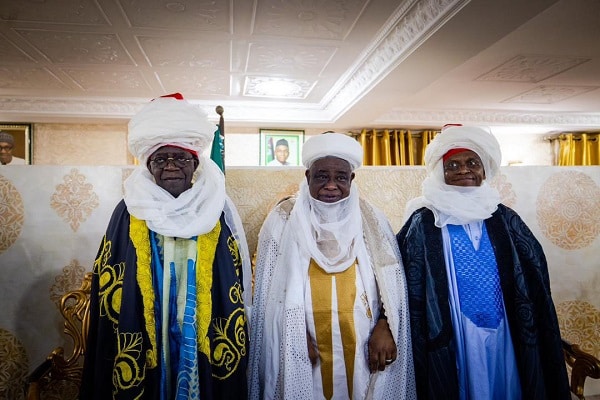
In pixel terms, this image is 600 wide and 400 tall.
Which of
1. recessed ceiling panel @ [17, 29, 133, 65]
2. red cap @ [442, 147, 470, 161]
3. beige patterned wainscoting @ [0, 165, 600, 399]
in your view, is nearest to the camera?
red cap @ [442, 147, 470, 161]

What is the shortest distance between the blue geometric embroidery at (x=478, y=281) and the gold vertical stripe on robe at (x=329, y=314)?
0.47 meters

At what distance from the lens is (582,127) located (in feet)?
26.2

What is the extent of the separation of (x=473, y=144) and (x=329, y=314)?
1008 millimetres

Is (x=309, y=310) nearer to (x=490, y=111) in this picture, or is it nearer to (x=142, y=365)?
(x=142, y=365)

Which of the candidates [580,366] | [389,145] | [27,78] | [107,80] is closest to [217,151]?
[580,366]

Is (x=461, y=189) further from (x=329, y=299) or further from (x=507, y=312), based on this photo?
(x=329, y=299)

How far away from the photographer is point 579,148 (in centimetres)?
850

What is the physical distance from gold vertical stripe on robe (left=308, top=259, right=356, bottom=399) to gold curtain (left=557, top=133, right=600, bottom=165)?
9242mm

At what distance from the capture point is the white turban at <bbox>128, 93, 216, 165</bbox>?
1351 mm

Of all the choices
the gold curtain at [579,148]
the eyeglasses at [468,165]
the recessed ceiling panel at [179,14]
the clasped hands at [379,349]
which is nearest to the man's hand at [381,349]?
the clasped hands at [379,349]

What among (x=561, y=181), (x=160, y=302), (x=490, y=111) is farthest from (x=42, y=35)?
(x=490, y=111)

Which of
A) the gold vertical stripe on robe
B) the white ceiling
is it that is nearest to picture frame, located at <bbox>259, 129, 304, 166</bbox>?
the white ceiling

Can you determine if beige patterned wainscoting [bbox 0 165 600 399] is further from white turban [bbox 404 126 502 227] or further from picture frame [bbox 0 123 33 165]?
picture frame [bbox 0 123 33 165]

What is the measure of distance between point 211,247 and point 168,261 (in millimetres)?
164
